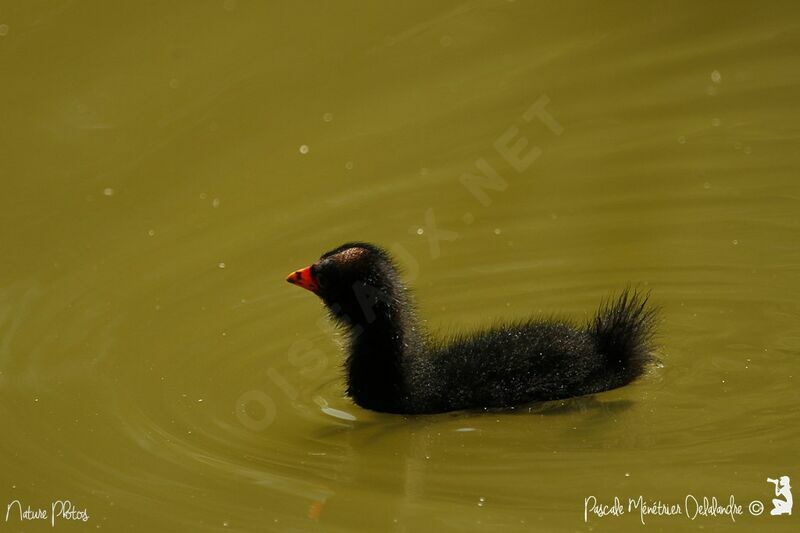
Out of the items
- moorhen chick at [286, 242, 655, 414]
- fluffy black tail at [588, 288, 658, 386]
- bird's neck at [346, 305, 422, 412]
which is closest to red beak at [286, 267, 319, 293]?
moorhen chick at [286, 242, 655, 414]

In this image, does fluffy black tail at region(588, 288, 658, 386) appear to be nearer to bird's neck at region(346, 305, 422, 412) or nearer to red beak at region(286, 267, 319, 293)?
bird's neck at region(346, 305, 422, 412)

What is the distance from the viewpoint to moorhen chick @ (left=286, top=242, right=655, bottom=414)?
307 inches

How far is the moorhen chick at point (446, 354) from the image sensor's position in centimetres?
779

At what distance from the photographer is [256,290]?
938 cm

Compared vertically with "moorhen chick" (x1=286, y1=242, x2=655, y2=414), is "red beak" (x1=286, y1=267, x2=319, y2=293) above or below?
above

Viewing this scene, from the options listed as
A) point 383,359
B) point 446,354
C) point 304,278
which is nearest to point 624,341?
point 446,354

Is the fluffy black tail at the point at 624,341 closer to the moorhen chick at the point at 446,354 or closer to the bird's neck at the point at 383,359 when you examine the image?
the moorhen chick at the point at 446,354

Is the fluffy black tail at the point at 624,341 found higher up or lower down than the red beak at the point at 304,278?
lower down

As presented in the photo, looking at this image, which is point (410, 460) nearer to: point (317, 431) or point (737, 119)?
point (317, 431)

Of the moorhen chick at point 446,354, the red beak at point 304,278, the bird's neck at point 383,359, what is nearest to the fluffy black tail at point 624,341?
the moorhen chick at point 446,354

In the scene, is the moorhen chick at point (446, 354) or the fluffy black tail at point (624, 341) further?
the fluffy black tail at point (624, 341)

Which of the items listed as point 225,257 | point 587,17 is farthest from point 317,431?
point 587,17

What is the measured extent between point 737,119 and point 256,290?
4.10 metres

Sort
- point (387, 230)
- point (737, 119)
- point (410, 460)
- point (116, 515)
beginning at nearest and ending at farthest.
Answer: point (116, 515) < point (410, 460) < point (387, 230) < point (737, 119)
